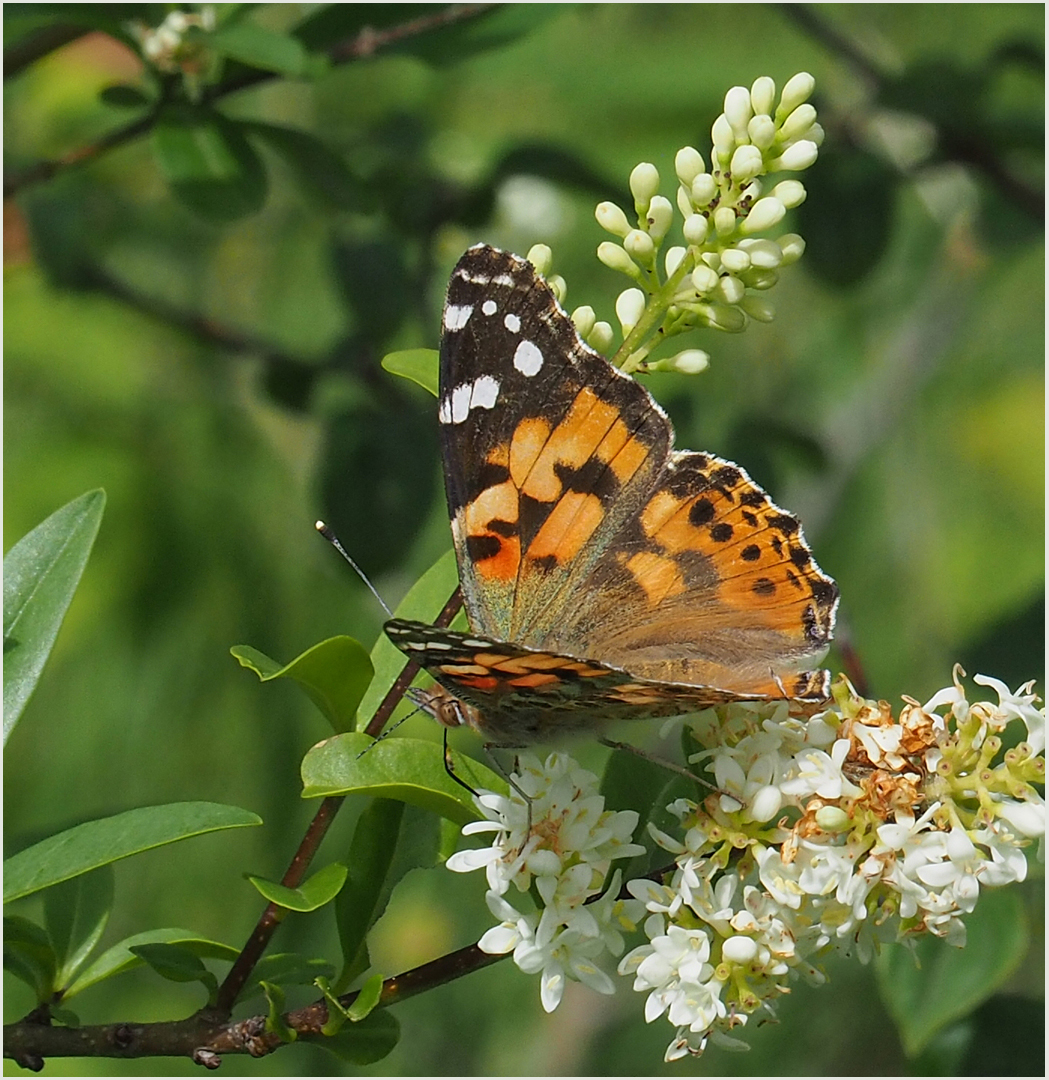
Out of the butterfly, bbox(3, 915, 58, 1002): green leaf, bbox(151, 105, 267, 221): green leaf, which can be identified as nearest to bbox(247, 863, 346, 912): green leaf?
the butterfly

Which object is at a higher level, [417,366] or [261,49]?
[261,49]

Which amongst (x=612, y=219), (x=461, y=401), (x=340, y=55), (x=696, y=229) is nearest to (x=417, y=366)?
(x=461, y=401)

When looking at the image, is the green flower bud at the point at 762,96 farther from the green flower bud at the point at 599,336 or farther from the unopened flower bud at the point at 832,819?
the unopened flower bud at the point at 832,819

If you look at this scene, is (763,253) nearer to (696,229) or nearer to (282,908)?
(696,229)

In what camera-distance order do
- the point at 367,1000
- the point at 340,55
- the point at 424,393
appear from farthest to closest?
1. the point at 424,393
2. the point at 340,55
3. the point at 367,1000

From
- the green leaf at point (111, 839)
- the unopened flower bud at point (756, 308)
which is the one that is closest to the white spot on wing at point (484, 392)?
the unopened flower bud at point (756, 308)

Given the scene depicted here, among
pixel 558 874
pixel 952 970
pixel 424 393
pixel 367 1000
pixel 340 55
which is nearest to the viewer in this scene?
pixel 367 1000
